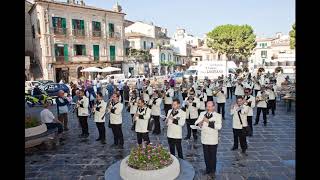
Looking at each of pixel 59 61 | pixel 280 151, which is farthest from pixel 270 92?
pixel 59 61

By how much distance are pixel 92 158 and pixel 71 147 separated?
158cm

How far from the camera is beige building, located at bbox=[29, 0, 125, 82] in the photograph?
34.9 metres

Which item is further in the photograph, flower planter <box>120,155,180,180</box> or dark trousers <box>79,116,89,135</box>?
dark trousers <box>79,116,89,135</box>

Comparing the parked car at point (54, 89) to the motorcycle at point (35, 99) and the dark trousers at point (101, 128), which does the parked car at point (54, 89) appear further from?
the dark trousers at point (101, 128)

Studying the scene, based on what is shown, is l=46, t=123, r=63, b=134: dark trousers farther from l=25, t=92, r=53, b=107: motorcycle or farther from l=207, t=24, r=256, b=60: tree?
l=207, t=24, r=256, b=60: tree

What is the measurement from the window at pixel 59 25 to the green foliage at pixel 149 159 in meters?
33.4

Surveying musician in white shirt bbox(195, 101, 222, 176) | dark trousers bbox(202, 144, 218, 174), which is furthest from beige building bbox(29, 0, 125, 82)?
dark trousers bbox(202, 144, 218, 174)

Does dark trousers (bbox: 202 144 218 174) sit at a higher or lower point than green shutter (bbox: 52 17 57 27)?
lower

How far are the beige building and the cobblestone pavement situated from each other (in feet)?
85.2

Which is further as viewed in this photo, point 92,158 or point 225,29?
point 225,29

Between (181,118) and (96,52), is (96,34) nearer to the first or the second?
(96,52)

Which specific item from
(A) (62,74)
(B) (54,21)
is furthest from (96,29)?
(A) (62,74)
